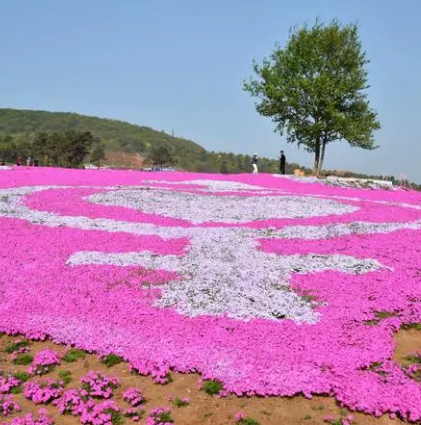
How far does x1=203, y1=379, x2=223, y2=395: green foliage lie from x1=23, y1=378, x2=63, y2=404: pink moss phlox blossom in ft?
8.55

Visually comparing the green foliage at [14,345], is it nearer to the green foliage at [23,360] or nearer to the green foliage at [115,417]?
the green foliage at [23,360]

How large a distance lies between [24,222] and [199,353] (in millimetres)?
12629

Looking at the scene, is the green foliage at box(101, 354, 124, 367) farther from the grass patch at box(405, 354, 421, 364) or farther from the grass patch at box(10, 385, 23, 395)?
the grass patch at box(405, 354, 421, 364)

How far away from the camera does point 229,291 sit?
43.4 ft

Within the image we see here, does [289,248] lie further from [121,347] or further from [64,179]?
[64,179]

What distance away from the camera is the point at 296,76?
5484cm

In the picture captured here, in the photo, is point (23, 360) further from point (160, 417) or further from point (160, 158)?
point (160, 158)

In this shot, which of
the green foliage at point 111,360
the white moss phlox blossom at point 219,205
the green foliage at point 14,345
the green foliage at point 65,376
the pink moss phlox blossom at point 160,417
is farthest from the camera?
the white moss phlox blossom at point 219,205

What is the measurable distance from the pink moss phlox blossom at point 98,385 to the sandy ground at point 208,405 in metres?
0.15

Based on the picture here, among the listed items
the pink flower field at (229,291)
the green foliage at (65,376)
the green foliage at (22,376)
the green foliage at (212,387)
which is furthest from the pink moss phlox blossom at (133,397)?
the green foliage at (22,376)

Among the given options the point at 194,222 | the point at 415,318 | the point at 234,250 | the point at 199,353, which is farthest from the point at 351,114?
the point at 199,353

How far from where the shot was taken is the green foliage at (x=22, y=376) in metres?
9.41

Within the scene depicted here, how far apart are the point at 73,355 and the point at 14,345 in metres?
1.39

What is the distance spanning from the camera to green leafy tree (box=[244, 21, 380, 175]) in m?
53.2
